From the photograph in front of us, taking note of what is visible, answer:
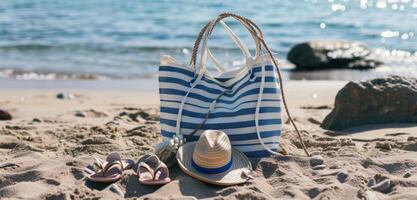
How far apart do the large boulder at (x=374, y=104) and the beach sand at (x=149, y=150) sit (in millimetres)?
117

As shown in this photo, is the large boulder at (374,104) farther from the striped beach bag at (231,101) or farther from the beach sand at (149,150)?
the striped beach bag at (231,101)

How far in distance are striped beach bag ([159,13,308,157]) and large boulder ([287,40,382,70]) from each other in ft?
23.9

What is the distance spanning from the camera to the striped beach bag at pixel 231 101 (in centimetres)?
446

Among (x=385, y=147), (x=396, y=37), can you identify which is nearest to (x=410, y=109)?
(x=385, y=147)

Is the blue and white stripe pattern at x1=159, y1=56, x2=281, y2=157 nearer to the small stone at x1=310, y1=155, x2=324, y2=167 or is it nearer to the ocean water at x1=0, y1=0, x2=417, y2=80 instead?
the small stone at x1=310, y1=155, x2=324, y2=167

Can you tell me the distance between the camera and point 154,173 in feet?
13.2

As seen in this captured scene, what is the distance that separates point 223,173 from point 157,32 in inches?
481

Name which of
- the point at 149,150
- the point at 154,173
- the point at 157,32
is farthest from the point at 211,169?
the point at 157,32

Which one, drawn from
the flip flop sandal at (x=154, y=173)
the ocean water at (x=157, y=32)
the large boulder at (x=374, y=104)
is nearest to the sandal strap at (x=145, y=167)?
the flip flop sandal at (x=154, y=173)

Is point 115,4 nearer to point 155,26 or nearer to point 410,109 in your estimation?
point 155,26

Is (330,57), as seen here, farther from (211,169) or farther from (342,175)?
(211,169)

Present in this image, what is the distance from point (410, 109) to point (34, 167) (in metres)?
3.33

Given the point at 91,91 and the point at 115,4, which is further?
the point at 115,4

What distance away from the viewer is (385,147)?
16.7 feet
